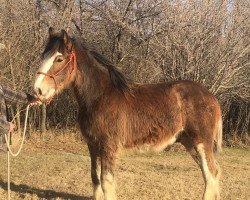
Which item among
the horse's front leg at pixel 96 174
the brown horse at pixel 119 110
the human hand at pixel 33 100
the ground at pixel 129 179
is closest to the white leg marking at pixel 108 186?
the brown horse at pixel 119 110

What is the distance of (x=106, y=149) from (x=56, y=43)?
60.2 inches

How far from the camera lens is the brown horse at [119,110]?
5.12 meters

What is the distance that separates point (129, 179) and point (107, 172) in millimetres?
2424

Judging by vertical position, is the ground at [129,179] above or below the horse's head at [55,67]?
below

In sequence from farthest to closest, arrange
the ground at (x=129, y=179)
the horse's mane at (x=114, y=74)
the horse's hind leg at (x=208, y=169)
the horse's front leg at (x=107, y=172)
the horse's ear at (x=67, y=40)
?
the ground at (x=129, y=179), the horse's hind leg at (x=208, y=169), the horse's mane at (x=114, y=74), the horse's front leg at (x=107, y=172), the horse's ear at (x=67, y=40)

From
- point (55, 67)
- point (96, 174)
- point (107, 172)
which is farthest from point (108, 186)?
point (55, 67)

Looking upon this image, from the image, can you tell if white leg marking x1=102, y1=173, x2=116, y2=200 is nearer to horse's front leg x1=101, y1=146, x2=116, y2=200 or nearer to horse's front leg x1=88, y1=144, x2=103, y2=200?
horse's front leg x1=101, y1=146, x2=116, y2=200

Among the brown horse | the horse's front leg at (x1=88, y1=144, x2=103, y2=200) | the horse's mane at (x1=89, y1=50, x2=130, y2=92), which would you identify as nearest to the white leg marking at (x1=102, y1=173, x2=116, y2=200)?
the brown horse

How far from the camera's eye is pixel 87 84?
5375 mm

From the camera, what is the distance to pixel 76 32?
14227 millimetres

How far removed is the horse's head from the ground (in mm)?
1432

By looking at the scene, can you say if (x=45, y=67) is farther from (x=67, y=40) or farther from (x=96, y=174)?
(x=96, y=174)

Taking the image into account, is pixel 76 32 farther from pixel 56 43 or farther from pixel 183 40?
pixel 56 43

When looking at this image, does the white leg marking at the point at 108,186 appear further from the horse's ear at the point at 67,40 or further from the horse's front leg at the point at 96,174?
the horse's ear at the point at 67,40
